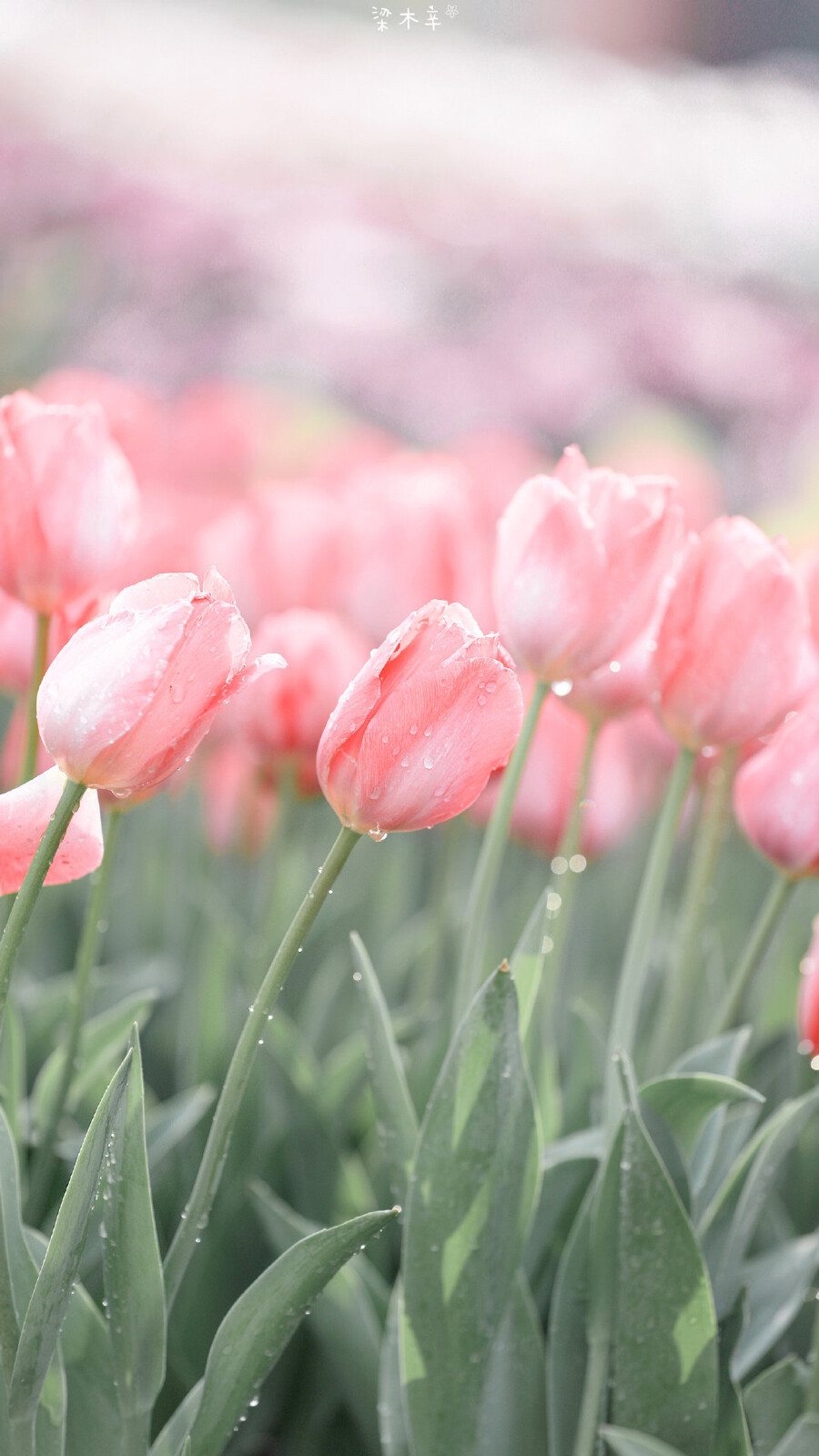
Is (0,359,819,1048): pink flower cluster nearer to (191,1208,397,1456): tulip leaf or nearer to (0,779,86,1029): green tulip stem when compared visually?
(0,779,86,1029): green tulip stem

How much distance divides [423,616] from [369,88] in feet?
4.28

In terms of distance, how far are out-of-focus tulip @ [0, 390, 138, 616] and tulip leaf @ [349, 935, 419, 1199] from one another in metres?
0.15

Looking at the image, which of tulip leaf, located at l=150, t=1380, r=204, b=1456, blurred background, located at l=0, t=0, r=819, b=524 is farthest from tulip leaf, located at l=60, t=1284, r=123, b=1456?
blurred background, located at l=0, t=0, r=819, b=524

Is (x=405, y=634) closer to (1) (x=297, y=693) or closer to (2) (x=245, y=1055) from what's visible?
(2) (x=245, y=1055)

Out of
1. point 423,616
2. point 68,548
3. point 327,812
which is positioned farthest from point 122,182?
point 423,616

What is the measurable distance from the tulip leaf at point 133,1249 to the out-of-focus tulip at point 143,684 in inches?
3.2

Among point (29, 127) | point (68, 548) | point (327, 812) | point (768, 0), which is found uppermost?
point (768, 0)

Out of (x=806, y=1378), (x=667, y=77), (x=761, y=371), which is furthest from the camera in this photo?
(x=761, y=371)

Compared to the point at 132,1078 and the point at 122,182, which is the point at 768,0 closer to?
the point at 122,182

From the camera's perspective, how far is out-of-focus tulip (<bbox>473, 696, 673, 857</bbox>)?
2.25 feet

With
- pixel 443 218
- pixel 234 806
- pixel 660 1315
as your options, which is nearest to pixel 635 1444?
pixel 660 1315

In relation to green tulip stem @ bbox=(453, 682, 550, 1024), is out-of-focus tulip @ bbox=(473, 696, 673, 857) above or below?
below

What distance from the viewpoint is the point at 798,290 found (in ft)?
5.05

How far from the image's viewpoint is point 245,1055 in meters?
0.33
